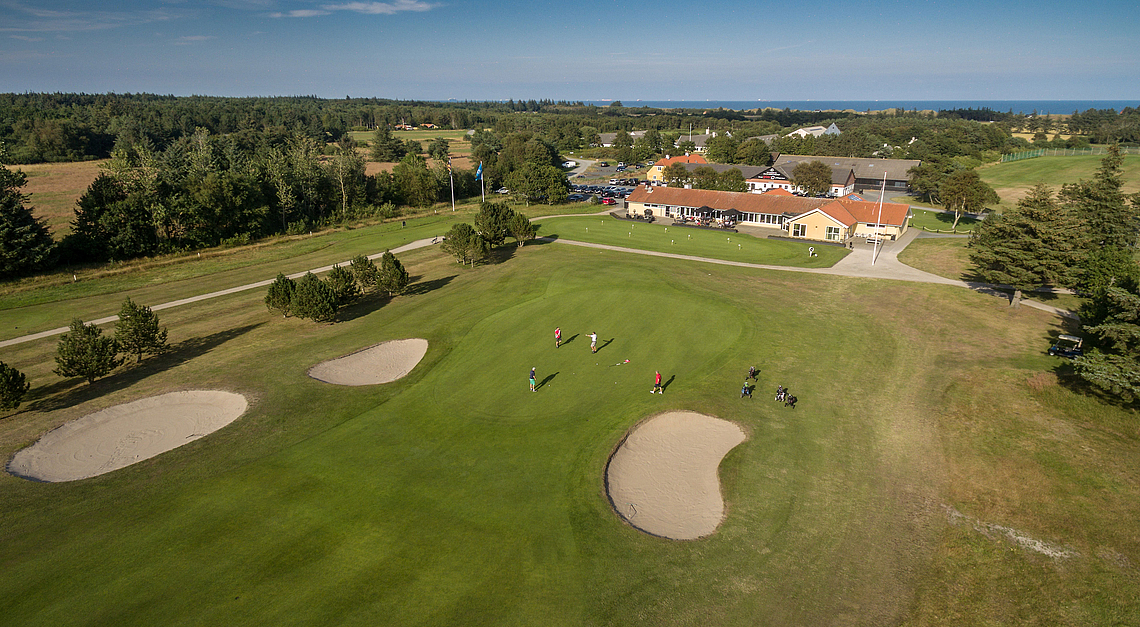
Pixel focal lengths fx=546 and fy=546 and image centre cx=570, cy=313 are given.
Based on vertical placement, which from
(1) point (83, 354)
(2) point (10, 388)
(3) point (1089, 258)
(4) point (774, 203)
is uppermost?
(4) point (774, 203)

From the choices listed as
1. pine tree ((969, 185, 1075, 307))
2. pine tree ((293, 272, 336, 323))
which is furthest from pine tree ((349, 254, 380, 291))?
pine tree ((969, 185, 1075, 307))

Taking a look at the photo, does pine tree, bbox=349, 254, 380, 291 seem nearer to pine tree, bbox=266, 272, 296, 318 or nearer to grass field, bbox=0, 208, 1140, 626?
pine tree, bbox=266, 272, 296, 318

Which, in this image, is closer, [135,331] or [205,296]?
[135,331]

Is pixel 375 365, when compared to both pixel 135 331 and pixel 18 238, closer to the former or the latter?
pixel 135 331

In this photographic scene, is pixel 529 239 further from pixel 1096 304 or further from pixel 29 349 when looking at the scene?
pixel 1096 304

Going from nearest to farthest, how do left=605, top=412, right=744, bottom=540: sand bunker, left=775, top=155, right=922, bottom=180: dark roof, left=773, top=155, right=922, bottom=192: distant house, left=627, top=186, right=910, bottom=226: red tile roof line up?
left=605, top=412, right=744, bottom=540: sand bunker → left=627, top=186, right=910, bottom=226: red tile roof → left=773, top=155, right=922, bottom=192: distant house → left=775, top=155, right=922, bottom=180: dark roof

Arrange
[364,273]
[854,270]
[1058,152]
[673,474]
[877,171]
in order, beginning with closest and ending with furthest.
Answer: [673,474], [364,273], [854,270], [877,171], [1058,152]

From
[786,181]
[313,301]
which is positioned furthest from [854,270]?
[786,181]

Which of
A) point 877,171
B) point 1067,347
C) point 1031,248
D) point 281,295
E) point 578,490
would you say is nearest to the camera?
point 578,490
